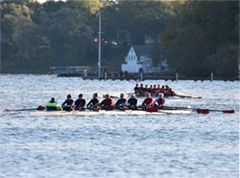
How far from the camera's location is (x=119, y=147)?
2194 cm

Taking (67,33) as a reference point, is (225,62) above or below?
below

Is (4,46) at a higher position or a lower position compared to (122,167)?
higher

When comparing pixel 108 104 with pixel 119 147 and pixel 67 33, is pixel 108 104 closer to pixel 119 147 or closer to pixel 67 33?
pixel 119 147

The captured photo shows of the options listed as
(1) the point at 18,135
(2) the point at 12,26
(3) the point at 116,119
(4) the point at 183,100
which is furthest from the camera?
(2) the point at 12,26

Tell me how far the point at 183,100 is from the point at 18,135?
28.0m

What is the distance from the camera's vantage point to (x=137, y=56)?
148875mm

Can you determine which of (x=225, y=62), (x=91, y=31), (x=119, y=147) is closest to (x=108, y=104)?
(x=119, y=147)

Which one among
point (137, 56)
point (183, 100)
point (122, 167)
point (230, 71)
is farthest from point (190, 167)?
point (137, 56)

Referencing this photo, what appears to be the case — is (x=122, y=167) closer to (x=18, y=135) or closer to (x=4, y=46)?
(x=18, y=135)

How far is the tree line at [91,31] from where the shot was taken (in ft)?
333

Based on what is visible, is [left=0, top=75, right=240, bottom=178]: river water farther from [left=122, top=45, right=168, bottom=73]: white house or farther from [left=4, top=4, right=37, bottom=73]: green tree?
[left=4, top=4, right=37, bottom=73]: green tree

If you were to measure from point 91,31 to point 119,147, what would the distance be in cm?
13903

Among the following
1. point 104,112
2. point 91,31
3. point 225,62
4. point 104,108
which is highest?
point 91,31

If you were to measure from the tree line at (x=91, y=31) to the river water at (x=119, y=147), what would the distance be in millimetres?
69569
